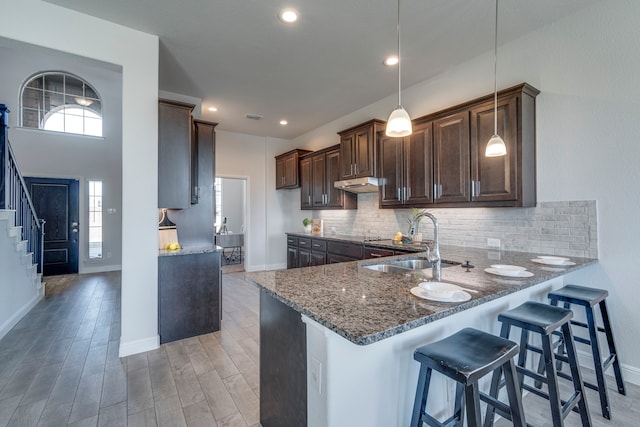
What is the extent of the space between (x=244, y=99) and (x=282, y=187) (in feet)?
7.54

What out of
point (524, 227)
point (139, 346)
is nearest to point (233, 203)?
point (139, 346)

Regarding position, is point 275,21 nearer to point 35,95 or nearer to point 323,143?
point 323,143

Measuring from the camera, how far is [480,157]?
282 centimetres

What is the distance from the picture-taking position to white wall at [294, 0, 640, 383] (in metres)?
2.22

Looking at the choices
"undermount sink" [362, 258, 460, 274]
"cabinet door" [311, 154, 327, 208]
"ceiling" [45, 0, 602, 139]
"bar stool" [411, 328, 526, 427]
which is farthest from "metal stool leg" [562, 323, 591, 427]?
"cabinet door" [311, 154, 327, 208]

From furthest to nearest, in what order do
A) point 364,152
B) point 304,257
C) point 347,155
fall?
point 304,257 → point 347,155 → point 364,152

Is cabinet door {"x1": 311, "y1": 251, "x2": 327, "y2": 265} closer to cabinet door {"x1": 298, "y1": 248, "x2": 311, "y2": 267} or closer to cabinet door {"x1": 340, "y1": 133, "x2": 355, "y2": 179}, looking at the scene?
cabinet door {"x1": 298, "y1": 248, "x2": 311, "y2": 267}

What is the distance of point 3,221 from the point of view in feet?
10.8

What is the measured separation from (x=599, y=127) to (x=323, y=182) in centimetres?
358

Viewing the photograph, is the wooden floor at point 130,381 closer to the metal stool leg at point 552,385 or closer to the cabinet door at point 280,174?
the metal stool leg at point 552,385

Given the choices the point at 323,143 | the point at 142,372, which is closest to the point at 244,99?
the point at 323,143

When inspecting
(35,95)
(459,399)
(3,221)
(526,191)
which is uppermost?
(35,95)

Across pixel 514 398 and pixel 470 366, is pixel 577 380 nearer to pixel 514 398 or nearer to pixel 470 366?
pixel 514 398

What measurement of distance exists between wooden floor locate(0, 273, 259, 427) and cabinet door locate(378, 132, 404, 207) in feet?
7.45
